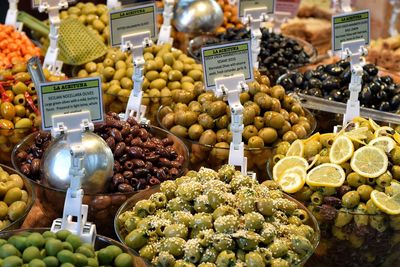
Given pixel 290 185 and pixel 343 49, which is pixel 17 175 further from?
pixel 343 49

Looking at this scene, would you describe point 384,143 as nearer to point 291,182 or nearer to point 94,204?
point 291,182

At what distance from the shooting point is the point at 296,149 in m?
2.30

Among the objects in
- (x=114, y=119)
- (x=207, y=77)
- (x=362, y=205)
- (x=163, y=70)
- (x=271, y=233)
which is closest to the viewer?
(x=271, y=233)

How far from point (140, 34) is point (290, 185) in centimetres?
84

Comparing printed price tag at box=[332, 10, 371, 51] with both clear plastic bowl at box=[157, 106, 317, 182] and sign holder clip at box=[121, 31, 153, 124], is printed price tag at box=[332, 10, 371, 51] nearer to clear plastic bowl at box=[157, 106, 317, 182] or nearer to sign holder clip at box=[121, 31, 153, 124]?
clear plastic bowl at box=[157, 106, 317, 182]

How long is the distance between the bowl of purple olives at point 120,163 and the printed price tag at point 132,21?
31 centimetres

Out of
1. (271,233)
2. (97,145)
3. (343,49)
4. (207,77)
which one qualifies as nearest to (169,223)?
(271,233)

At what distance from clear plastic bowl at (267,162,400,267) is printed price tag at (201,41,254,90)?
48 cm

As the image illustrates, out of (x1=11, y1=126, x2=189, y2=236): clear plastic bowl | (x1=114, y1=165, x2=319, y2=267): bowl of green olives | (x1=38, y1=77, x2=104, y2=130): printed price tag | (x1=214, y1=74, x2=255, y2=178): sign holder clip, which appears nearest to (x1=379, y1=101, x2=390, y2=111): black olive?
(x1=214, y1=74, x2=255, y2=178): sign holder clip

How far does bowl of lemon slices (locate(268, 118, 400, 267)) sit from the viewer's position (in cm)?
199

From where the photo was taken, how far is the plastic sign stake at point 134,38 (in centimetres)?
249

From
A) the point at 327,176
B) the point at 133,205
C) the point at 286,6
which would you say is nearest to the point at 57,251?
the point at 133,205

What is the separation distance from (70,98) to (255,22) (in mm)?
1268

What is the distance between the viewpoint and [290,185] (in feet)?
6.95
